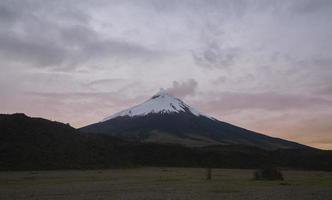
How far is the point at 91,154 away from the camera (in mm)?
94312

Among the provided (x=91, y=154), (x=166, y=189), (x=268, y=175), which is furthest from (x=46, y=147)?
(x=166, y=189)

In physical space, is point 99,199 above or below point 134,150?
below

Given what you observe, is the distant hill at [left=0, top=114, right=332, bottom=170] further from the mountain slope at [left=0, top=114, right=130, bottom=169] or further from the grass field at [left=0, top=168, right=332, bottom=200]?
the grass field at [left=0, top=168, right=332, bottom=200]

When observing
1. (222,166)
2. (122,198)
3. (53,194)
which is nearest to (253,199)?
(122,198)

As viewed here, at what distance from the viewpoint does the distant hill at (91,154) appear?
84750 millimetres

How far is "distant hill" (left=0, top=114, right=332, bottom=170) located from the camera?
84750 millimetres

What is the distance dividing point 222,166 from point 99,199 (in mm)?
83549

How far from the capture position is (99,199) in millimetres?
30922

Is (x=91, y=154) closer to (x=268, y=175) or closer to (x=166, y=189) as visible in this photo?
(x=268, y=175)

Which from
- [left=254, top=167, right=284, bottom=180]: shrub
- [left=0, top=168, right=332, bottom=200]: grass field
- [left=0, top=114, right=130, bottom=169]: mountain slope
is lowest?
[left=0, top=168, right=332, bottom=200]: grass field

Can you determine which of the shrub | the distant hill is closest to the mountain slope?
the distant hill

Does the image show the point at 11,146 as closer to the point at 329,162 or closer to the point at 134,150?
the point at 134,150

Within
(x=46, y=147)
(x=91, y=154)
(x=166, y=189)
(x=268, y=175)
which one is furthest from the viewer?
(x=91, y=154)

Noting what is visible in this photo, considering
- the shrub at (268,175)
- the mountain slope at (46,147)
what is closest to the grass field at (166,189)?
the shrub at (268,175)
